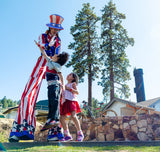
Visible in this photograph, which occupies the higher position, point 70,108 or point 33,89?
point 33,89

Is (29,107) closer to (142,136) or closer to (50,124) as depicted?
(50,124)

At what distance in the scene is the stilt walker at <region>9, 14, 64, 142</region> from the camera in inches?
126

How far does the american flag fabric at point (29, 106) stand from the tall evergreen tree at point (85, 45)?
1409 centimetres

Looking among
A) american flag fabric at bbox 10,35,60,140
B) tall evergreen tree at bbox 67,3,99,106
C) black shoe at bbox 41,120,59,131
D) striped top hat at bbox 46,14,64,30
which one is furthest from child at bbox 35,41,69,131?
tall evergreen tree at bbox 67,3,99,106

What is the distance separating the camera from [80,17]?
2130 centimetres

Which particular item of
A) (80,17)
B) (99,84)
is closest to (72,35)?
(80,17)

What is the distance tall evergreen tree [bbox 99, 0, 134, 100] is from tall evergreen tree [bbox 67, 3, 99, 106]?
104 centimetres

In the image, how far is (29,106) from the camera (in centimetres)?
337

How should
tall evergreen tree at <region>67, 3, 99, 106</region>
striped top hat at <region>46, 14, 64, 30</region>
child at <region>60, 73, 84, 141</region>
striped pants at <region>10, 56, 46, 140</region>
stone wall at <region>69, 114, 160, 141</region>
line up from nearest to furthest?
striped pants at <region>10, 56, 46, 140</region>
child at <region>60, 73, 84, 141</region>
striped top hat at <region>46, 14, 64, 30</region>
stone wall at <region>69, 114, 160, 141</region>
tall evergreen tree at <region>67, 3, 99, 106</region>

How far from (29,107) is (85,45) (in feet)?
56.4

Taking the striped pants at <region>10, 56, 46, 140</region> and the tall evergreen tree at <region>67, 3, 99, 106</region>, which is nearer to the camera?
the striped pants at <region>10, 56, 46, 140</region>

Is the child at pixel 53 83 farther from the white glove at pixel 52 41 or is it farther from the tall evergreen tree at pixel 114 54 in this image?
the tall evergreen tree at pixel 114 54

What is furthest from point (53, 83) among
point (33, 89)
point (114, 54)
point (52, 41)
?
point (114, 54)

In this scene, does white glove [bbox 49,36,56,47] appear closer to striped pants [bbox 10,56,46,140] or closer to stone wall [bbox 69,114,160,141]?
striped pants [bbox 10,56,46,140]
